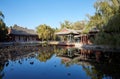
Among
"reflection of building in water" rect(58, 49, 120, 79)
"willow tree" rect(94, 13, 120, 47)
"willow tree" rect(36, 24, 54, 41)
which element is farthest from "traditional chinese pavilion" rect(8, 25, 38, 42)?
"willow tree" rect(94, 13, 120, 47)

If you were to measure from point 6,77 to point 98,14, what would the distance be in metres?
14.5

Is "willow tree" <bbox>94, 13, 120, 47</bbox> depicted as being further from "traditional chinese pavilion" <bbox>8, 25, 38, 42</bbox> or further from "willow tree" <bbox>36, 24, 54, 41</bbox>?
"willow tree" <bbox>36, 24, 54, 41</bbox>

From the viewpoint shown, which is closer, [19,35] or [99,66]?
[99,66]

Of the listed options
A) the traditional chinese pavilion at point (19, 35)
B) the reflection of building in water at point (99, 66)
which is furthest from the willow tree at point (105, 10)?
the traditional chinese pavilion at point (19, 35)

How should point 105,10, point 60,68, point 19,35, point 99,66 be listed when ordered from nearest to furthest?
point 60,68
point 99,66
point 105,10
point 19,35

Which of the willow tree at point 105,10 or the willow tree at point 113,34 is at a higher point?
the willow tree at point 105,10

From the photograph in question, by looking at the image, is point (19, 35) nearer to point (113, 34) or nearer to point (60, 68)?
point (113, 34)

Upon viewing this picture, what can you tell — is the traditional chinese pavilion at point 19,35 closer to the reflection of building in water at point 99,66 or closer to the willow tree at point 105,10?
the willow tree at point 105,10

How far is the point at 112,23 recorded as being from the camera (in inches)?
568

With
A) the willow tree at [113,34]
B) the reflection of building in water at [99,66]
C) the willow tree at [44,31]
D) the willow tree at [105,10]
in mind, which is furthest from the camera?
the willow tree at [44,31]

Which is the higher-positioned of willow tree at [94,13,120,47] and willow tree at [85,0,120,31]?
willow tree at [85,0,120,31]

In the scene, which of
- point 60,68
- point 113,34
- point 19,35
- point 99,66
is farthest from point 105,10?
point 19,35

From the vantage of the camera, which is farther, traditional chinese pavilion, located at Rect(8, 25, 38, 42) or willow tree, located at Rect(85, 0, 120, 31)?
traditional chinese pavilion, located at Rect(8, 25, 38, 42)

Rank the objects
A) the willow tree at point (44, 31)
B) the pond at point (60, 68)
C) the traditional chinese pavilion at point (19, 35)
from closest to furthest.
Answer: the pond at point (60, 68) < the traditional chinese pavilion at point (19, 35) < the willow tree at point (44, 31)
